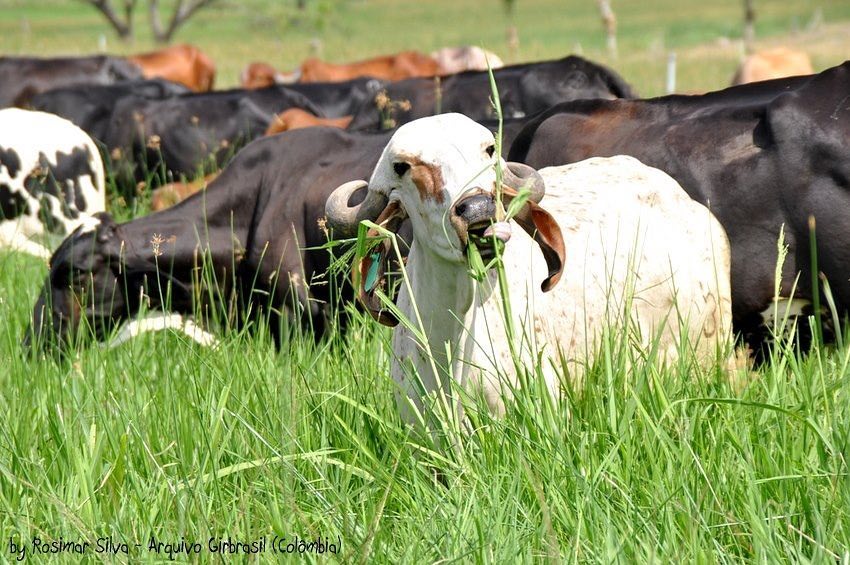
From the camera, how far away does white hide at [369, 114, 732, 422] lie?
3.63 meters

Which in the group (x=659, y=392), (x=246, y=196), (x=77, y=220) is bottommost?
(x=77, y=220)

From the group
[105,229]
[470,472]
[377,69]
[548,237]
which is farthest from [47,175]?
[377,69]

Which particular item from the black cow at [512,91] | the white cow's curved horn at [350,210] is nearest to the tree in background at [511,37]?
the black cow at [512,91]

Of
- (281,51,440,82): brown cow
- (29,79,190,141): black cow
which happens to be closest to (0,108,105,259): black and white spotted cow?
(29,79,190,141): black cow

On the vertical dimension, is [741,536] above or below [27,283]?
above

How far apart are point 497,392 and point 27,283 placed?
12.3 ft

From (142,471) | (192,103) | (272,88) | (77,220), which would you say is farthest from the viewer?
(272,88)

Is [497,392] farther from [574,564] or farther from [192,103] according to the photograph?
[192,103]

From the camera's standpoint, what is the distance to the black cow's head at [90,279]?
249 inches

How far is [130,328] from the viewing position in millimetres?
6059

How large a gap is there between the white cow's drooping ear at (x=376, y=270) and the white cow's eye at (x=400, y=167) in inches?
4.3

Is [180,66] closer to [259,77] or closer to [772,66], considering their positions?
[259,77]

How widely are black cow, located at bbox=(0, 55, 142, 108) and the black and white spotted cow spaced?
5887 millimetres

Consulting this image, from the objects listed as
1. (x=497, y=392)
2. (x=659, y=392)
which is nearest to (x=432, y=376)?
(x=497, y=392)
